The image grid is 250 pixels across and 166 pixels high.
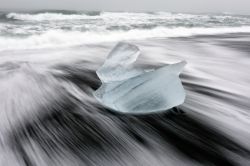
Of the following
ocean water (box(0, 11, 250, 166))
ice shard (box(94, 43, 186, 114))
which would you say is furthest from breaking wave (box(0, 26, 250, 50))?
ice shard (box(94, 43, 186, 114))

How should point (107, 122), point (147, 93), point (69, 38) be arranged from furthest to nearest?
point (69, 38)
point (147, 93)
point (107, 122)

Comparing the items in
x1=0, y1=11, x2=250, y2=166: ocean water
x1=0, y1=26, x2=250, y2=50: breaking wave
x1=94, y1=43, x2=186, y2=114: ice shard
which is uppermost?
x1=94, y1=43, x2=186, y2=114: ice shard

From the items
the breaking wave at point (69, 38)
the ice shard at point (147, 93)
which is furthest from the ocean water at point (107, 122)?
the breaking wave at point (69, 38)

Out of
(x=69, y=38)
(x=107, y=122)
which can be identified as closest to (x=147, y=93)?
(x=107, y=122)

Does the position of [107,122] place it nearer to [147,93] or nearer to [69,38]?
[147,93]

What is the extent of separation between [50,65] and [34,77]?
795 mm

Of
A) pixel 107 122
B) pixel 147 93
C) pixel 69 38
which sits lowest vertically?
pixel 69 38

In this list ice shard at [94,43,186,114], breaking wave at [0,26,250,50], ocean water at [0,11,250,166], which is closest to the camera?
ocean water at [0,11,250,166]

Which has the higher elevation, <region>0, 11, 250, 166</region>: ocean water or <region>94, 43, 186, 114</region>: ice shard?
<region>94, 43, 186, 114</region>: ice shard

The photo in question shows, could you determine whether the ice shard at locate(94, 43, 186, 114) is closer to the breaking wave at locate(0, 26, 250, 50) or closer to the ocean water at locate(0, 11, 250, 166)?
the ocean water at locate(0, 11, 250, 166)

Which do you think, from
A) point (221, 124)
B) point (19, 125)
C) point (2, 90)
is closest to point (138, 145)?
point (221, 124)

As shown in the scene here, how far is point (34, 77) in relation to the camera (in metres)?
4.64

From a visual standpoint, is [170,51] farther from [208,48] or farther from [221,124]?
→ [221,124]

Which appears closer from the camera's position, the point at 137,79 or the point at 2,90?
A: the point at 137,79
